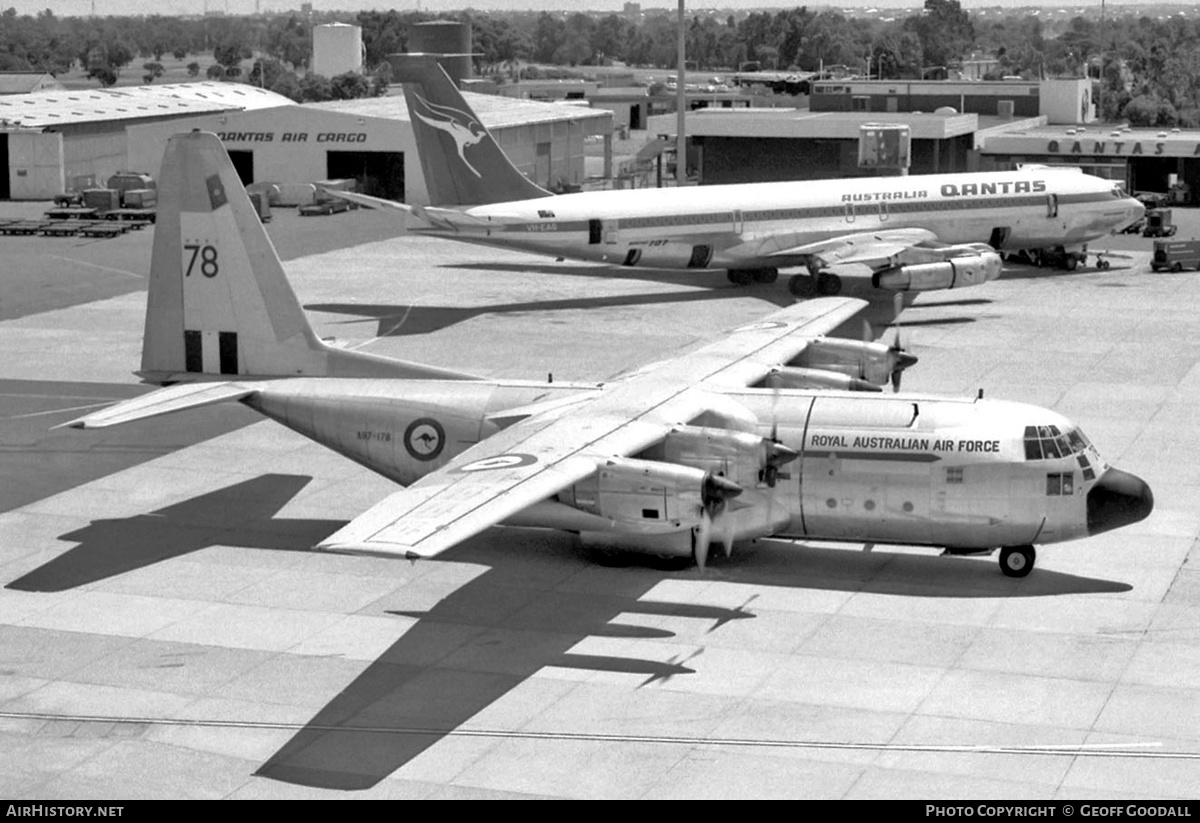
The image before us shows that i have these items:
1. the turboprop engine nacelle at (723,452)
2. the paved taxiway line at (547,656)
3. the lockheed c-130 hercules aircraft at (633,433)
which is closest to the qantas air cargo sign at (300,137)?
the paved taxiway line at (547,656)

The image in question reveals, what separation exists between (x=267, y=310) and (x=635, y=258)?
92.5 feet

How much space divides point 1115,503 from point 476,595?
11826 millimetres

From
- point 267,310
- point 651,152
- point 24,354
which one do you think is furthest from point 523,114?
point 267,310

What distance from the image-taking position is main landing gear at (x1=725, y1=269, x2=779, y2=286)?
66625 mm

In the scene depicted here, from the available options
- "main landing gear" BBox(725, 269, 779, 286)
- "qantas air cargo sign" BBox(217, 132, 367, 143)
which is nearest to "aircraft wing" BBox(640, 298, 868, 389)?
"main landing gear" BBox(725, 269, 779, 286)

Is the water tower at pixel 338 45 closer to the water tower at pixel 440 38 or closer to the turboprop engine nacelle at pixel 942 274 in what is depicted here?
the water tower at pixel 440 38

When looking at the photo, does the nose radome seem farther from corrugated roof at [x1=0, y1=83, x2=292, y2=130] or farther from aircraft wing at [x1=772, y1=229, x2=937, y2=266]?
corrugated roof at [x1=0, y1=83, x2=292, y2=130]

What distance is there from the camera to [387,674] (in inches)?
1080

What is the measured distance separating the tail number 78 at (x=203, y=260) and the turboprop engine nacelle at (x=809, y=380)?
11752 mm

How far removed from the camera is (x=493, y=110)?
104m

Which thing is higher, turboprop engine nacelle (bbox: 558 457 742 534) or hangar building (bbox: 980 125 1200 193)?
hangar building (bbox: 980 125 1200 193)

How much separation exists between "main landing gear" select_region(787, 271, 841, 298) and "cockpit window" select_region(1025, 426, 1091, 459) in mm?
32213

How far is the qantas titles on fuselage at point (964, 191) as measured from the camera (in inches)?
2534

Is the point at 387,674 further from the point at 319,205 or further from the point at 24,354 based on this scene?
the point at 319,205
